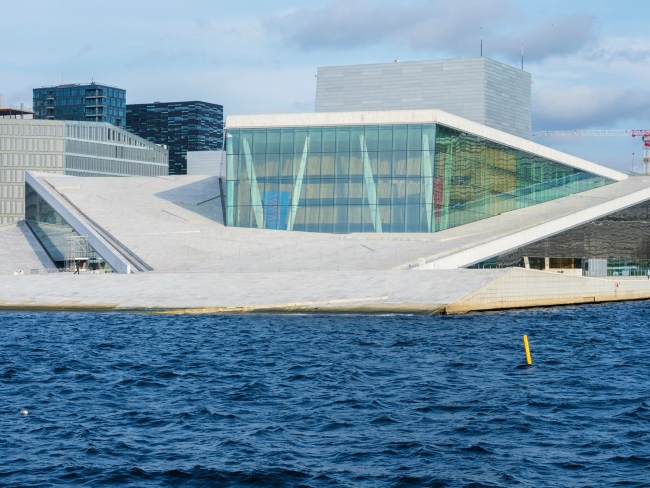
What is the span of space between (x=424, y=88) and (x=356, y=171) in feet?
116

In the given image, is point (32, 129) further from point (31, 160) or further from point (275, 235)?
point (275, 235)

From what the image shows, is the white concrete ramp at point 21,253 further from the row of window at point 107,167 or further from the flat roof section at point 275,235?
the row of window at point 107,167

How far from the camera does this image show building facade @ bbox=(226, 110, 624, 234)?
209ft

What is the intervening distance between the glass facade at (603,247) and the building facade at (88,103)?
443 ft

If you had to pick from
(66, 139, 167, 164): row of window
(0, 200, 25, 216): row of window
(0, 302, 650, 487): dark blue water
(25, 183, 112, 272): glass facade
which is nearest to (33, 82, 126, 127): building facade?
(66, 139, 167, 164): row of window

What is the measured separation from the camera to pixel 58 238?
230ft

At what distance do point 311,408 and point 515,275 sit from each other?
→ 27356 mm

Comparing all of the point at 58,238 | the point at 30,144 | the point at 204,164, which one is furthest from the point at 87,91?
the point at 58,238

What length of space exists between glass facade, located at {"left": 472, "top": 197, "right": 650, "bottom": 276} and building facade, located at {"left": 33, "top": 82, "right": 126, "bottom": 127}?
5320 inches

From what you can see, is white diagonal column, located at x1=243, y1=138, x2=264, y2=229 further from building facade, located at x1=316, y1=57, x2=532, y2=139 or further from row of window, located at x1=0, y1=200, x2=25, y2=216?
row of window, located at x1=0, y1=200, x2=25, y2=216

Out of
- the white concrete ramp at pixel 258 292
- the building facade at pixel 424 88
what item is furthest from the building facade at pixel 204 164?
the white concrete ramp at pixel 258 292

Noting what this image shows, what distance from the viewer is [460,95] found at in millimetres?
97125

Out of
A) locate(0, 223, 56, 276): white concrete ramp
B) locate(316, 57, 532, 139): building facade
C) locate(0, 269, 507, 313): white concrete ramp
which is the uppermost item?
locate(316, 57, 532, 139): building facade

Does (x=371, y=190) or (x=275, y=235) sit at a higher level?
(x=371, y=190)
